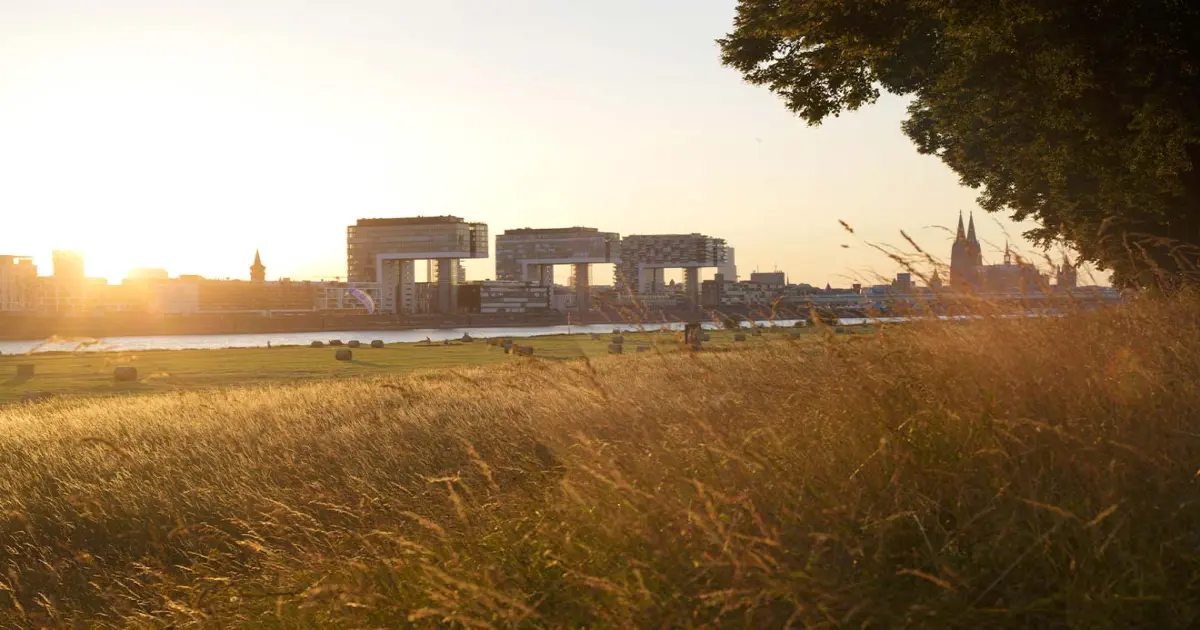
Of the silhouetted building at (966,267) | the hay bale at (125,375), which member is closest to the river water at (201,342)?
the hay bale at (125,375)

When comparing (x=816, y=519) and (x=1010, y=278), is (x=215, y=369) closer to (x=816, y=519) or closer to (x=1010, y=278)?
(x=1010, y=278)

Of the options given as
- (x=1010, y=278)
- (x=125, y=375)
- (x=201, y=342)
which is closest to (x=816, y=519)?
(x=1010, y=278)

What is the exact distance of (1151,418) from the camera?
187 inches

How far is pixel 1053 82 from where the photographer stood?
41.3 ft

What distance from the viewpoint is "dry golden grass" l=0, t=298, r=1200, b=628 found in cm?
371

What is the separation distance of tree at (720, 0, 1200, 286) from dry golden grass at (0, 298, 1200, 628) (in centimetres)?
245

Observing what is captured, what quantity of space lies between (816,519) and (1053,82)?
10613 millimetres

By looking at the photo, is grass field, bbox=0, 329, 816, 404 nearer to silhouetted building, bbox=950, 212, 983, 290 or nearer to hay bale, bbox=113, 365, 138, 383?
hay bale, bbox=113, 365, 138, 383

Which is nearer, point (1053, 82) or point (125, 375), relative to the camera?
point (1053, 82)

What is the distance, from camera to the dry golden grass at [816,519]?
146 inches

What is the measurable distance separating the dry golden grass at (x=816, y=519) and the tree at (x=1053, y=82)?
245 cm

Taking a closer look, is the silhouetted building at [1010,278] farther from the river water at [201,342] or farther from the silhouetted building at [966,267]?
the river water at [201,342]

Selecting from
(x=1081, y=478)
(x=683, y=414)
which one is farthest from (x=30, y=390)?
(x=1081, y=478)

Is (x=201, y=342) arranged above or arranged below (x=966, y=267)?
below
